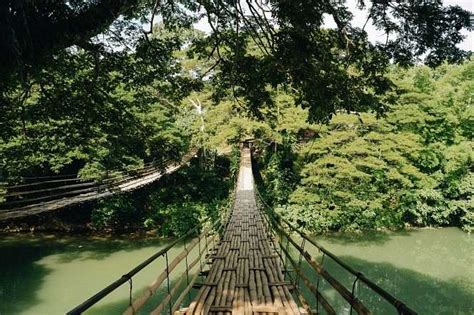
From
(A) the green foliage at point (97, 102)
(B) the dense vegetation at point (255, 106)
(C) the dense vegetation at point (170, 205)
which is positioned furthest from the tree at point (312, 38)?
(C) the dense vegetation at point (170, 205)

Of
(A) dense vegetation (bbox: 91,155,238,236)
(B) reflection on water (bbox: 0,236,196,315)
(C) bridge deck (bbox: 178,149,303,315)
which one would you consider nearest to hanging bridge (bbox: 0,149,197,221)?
(C) bridge deck (bbox: 178,149,303,315)

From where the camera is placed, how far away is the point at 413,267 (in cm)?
1030

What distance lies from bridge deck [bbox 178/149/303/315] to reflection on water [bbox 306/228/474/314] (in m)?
3.98

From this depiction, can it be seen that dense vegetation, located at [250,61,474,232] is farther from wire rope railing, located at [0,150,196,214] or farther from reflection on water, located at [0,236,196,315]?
reflection on water, located at [0,236,196,315]

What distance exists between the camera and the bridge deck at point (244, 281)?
9.36ft

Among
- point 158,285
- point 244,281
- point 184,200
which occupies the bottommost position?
point 184,200

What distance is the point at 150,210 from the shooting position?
1462 cm

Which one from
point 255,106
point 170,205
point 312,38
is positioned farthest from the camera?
point 170,205

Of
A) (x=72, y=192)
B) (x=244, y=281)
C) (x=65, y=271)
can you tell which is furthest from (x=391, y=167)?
(x=244, y=281)

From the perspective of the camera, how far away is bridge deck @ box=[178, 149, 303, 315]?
2.85m

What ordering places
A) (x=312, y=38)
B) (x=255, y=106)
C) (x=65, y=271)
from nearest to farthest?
(x=312, y=38) < (x=255, y=106) < (x=65, y=271)

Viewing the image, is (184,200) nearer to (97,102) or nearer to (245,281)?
(97,102)

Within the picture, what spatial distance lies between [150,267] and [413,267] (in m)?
7.08

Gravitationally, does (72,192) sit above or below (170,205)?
above
